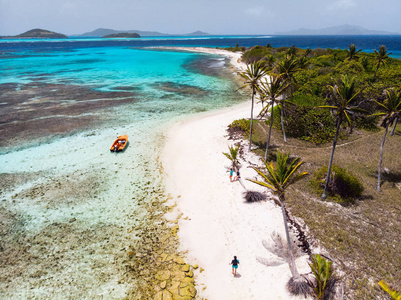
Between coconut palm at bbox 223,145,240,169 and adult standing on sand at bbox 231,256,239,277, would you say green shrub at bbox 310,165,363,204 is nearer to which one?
coconut palm at bbox 223,145,240,169

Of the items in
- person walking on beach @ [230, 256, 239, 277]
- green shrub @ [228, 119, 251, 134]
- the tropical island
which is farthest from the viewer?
green shrub @ [228, 119, 251, 134]

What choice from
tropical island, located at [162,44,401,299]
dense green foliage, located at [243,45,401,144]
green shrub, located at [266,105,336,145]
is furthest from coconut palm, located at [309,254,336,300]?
green shrub, located at [266,105,336,145]

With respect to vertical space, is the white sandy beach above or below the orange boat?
below

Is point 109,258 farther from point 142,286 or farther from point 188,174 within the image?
point 188,174

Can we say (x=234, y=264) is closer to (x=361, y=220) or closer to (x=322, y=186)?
(x=361, y=220)

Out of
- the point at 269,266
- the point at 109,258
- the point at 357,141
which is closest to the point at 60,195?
the point at 109,258

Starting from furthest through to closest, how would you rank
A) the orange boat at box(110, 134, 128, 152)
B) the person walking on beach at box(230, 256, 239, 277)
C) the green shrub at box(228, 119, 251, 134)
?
the green shrub at box(228, 119, 251, 134) < the orange boat at box(110, 134, 128, 152) < the person walking on beach at box(230, 256, 239, 277)
